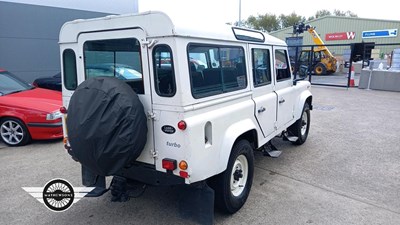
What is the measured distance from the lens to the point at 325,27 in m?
33.8

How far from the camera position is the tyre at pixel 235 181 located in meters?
3.18

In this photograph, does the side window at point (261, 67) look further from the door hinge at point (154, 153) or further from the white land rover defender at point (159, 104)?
the door hinge at point (154, 153)

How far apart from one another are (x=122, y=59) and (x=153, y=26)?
0.65 m

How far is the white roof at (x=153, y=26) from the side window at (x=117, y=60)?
0.16m

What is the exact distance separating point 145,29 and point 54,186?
2079 mm

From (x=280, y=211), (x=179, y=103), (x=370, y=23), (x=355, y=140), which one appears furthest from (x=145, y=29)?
(x=370, y=23)

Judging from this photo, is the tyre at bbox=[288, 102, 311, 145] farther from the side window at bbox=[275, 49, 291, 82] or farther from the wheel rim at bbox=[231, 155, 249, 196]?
the wheel rim at bbox=[231, 155, 249, 196]

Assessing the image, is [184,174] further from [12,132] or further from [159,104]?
[12,132]

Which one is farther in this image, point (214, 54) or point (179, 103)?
point (214, 54)

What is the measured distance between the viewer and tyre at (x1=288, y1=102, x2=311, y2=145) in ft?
18.6

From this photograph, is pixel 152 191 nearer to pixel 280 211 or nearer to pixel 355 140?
pixel 280 211

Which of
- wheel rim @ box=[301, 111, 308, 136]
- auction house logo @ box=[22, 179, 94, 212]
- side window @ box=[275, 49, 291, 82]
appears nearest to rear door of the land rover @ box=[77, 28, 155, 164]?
auction house logo @ box=[22, 179, 94, 212]

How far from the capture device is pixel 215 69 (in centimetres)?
321

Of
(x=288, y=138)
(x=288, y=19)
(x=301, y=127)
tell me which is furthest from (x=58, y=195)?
(x=288, y=19)
